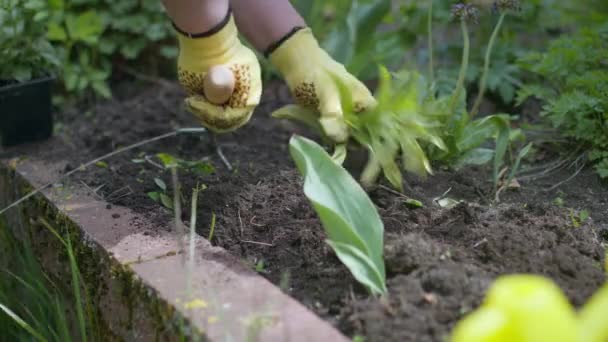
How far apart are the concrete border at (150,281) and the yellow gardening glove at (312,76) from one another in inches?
16.4

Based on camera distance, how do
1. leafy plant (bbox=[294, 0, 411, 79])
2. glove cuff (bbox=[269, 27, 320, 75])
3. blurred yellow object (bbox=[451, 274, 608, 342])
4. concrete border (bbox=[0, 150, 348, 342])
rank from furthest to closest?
leafy plant (bbox=[294, 0, 411, 79])
glove cuff (bbox=[269, 27, 320, 75])
concrete border (bbox=[0, 150, 348, 342])
blurred yellow object (bbox=[451, 274, 608, 342])

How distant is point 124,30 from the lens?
9.75 feet

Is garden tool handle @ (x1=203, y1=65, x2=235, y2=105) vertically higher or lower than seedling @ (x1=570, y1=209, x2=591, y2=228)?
higher

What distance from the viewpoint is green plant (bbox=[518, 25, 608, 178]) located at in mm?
1982

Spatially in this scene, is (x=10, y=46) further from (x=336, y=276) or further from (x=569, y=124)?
(x=569, y=124)

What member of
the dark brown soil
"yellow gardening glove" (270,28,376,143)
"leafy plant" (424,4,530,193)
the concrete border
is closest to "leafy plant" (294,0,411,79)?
the dark brown soil

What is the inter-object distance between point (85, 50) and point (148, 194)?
1.18 m

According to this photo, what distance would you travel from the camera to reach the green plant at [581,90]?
6.50ft

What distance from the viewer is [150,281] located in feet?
4.72

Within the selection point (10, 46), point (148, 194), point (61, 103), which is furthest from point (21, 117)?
point (148, 194)

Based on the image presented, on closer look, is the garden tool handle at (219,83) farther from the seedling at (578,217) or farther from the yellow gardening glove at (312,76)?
the seedling at (578,217)

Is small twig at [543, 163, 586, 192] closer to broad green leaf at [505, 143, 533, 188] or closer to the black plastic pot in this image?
broad green leaf at [505, 143, 533, 188]

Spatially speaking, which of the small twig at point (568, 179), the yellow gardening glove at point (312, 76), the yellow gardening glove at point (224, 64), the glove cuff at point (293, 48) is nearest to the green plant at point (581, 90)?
the small twig at point (568, 179)

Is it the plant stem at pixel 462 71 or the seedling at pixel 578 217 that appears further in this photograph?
the plant stem at pixel 462 71
